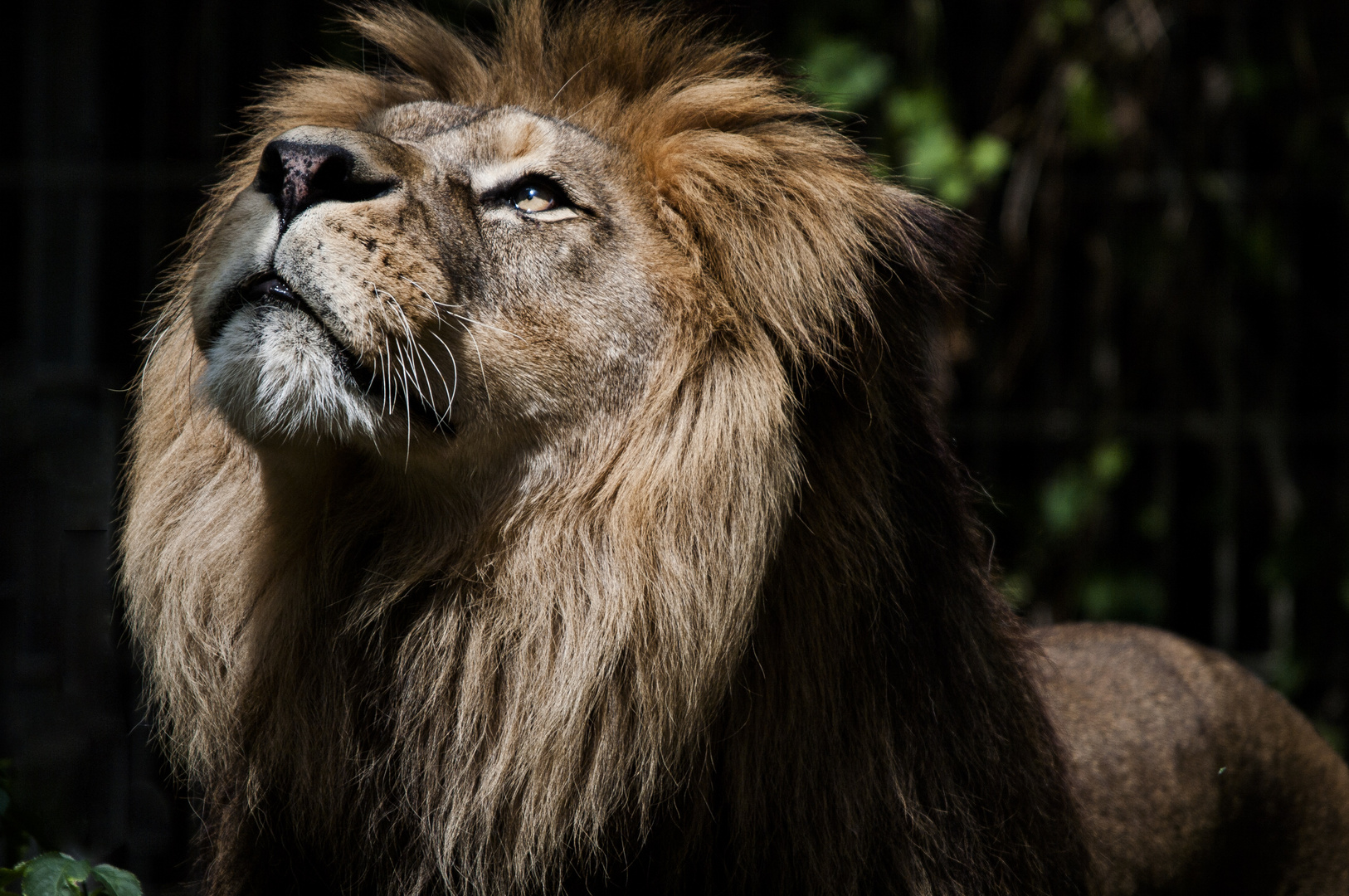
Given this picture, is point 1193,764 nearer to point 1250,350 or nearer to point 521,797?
point 521,797

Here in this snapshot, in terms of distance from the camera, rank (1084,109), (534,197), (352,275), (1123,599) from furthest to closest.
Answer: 1. (1123,599)
2. (1084,109)
3. (534,197)
4. (352,275)

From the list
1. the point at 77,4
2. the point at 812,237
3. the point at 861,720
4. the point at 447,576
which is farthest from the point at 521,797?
the point at 77,4

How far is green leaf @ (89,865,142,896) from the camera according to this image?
1891 millimetres

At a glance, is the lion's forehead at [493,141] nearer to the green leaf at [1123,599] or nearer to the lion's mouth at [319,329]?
the lion's mouth at [319,329]

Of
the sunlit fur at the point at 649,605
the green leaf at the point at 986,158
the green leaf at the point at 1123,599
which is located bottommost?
the green leaf at the point at 1123,599

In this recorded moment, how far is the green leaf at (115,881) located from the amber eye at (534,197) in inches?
45.9

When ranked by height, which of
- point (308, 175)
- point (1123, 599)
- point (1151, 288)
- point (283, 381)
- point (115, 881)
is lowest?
point (1123, 599)

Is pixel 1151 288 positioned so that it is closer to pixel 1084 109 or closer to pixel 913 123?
pixel 1084 109

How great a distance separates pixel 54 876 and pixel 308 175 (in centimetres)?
105

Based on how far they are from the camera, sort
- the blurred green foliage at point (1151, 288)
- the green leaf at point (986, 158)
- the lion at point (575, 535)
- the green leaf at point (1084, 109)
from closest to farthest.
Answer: the lion at point (575, 535) < the green leaf at point (986, 158) < the green leaf at point (1084, 109) < the blurred green foliage at point (1151, 288)

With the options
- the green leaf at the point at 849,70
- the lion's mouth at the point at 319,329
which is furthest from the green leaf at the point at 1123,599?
the lion's mouth at the point at 319,329

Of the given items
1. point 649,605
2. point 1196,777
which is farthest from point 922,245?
point 1196,777

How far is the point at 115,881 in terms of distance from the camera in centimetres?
190

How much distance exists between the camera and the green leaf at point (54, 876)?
1809mm
